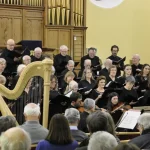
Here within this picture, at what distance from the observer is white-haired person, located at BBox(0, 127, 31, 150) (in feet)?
7.33

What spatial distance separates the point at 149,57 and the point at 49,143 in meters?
10.2

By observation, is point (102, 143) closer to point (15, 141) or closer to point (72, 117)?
point (15, 141)

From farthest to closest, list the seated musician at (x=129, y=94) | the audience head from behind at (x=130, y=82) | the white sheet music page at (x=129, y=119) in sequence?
the audience head from behind at (x=130, y=82)
the seated musician at (x=129, y=94)
the white sheet music page at (x=129, y=119)

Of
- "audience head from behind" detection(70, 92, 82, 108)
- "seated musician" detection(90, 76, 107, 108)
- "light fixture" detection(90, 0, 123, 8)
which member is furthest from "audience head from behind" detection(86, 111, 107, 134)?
"light fixture" detection(90, 0, 123, 8)

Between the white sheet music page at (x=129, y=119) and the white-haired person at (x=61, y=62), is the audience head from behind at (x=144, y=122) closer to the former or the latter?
the white sheet music page at (x=129, y=119)

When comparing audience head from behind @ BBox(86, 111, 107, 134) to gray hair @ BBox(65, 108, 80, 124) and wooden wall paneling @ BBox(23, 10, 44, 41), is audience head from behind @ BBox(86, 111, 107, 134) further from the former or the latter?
wooden wall paneling @ BBox(23, 10, 44, 41)

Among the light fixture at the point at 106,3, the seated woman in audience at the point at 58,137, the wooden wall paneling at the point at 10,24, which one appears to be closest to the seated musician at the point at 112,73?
the wooden wall paneling at the point at 10,24

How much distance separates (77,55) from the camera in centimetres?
1105

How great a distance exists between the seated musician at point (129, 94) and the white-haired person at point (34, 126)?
10.5 ft

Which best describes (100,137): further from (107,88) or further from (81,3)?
(81,3)

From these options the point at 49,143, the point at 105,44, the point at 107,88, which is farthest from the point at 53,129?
the point at 105,44

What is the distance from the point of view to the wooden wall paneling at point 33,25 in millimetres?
10359

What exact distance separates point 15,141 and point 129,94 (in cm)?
491

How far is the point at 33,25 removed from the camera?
10.5m
